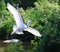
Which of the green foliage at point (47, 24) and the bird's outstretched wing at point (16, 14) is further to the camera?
the green foliage at point (47, 24)

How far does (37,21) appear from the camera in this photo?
25203 mm

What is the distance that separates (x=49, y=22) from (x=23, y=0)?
15.5 metres

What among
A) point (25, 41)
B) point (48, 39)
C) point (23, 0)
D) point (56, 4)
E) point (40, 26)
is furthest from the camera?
point (23, 0)

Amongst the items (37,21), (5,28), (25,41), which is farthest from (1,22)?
(37,21)

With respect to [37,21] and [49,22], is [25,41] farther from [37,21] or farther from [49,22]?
[49,22]

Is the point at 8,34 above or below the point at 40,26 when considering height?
below

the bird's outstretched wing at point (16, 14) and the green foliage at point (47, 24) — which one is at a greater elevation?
the bird's outstretched wing at point (16, 14)

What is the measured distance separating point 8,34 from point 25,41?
5.28 ft

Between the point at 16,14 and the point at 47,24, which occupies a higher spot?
the point at 16,14

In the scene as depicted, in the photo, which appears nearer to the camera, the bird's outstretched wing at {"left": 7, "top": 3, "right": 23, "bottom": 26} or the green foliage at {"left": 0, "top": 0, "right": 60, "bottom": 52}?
the bird's outstretched wing at {"left": 7, "top": 3, "right": 23, "bottom": 26}

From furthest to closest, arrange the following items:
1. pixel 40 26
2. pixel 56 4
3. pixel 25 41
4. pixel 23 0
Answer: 1. pixel 23 0
2. pixel 25 41
3. pixel 56 4
4. pixel 40 26

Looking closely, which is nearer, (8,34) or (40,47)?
(40,47)

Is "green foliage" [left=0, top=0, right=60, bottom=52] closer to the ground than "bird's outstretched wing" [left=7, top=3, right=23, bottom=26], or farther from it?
closer to the ground

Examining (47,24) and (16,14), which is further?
(47,24)
